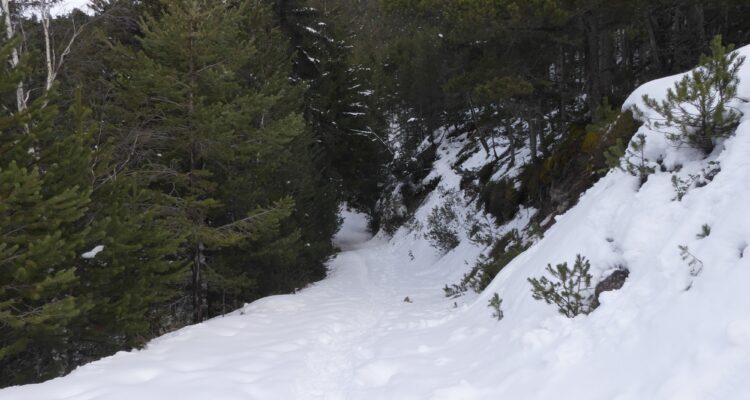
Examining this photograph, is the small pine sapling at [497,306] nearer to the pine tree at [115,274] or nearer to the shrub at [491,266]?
the shrub at [491,266]

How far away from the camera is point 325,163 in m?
23.7

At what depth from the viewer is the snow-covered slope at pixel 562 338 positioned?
3.27m

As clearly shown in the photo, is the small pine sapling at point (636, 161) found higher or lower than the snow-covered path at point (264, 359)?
higher

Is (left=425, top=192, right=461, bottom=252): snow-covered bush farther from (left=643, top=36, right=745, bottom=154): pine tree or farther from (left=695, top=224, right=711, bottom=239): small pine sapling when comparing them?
(left=695, top=224, right=711, bottom=239): small pine sapling

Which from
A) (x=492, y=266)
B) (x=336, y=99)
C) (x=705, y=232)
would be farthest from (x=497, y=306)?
(x=336, y=99)

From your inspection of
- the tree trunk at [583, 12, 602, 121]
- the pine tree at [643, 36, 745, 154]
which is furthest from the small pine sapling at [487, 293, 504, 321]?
the tree trunk at [583, 12, 602, 121]

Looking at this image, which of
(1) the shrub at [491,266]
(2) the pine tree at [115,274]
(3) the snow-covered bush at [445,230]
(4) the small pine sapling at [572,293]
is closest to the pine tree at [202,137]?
(2) the pine tree at [115,274]

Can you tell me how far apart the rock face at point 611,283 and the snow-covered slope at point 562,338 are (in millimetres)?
156

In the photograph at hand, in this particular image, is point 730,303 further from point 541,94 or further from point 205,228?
point 541,94

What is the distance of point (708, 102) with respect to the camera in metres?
5.29

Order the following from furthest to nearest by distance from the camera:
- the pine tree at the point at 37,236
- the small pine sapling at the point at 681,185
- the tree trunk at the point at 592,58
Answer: the tree trunk at the point at 592,58 < the pine tree at the point at 37,236 < the small pine sapling at the point at 681,185

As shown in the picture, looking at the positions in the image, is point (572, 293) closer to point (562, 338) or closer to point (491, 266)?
point (562, 338)

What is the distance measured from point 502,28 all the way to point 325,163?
1384 centimetres

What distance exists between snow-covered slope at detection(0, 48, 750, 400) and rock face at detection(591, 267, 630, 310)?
16 centimetres
